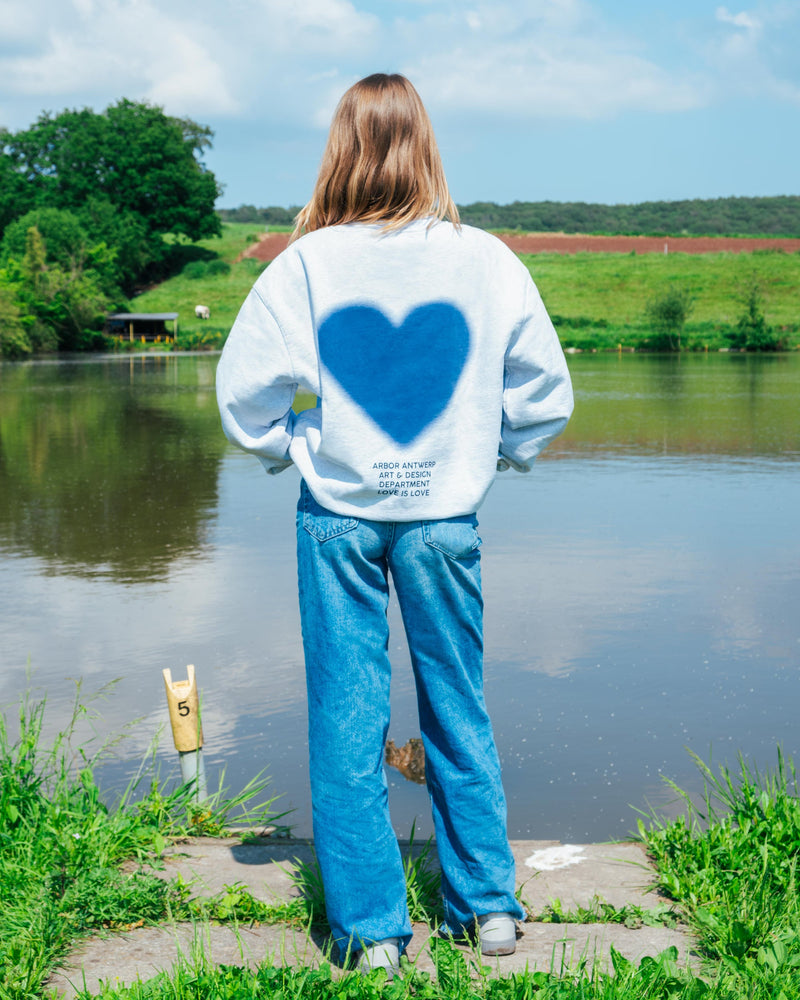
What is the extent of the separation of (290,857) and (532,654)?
2613 millimetres

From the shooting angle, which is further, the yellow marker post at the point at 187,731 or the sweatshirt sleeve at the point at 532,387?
the yellow marker post at the point at 187,731

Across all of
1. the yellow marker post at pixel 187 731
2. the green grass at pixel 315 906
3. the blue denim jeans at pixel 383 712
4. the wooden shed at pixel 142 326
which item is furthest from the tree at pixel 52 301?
the blue denim jeans at pixel 383 712

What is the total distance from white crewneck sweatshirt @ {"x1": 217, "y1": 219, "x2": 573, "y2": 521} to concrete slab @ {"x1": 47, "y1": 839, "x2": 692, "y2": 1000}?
103 cm

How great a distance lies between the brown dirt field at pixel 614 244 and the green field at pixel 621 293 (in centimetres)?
239

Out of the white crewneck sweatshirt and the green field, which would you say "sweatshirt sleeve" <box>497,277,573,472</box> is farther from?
the green field

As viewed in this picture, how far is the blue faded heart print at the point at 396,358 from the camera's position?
2.43 meters

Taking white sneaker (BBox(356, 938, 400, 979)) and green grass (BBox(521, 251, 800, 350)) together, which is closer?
white sneaker (BBox(356, 938, 400, 979))

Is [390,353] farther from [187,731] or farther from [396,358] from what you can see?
[187,731]

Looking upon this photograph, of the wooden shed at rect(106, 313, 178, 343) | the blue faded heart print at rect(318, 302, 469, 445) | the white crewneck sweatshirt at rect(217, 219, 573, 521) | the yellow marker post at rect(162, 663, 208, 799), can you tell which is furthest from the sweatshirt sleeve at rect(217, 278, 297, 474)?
the wooden shed at rect(106, 313, 178, 343)

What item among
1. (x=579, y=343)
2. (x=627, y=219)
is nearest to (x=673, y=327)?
(x=579, y=343)

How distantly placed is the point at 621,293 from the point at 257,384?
5885cm

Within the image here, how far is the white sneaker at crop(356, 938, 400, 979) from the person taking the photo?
2.30 m

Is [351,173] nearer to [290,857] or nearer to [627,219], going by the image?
[290,857]

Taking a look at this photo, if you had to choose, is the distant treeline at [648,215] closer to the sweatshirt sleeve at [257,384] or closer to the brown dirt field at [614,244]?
the brown dirt field at [614,244]
